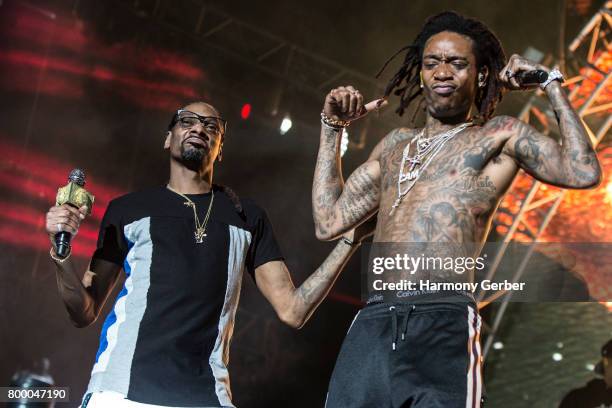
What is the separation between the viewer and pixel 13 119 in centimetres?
557

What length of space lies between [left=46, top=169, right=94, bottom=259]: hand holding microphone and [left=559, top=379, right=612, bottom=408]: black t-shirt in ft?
12.2

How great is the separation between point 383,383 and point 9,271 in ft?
12.8

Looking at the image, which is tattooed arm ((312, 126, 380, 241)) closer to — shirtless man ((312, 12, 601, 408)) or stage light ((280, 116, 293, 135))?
shirtless man ((312, 12, 601, 408))

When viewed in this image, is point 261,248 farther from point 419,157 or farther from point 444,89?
point 444,89

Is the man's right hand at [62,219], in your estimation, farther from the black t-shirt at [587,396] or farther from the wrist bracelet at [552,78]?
the black t-shirt at [587,396]

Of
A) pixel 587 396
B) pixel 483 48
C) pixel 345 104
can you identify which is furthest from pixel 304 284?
pixel 587 396

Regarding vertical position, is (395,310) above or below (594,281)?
below

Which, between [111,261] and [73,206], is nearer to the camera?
[73,206]

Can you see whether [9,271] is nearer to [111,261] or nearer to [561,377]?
[111,261]

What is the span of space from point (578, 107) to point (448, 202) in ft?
13.3

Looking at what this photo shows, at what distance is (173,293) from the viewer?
300 centimetres

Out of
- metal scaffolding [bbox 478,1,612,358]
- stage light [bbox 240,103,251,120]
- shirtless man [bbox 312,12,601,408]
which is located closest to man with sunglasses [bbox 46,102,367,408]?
shirtless man [bbox 312,12,601,408]

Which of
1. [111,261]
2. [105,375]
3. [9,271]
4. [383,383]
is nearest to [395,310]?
[383,383]

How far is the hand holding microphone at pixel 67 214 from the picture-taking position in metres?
2.85
